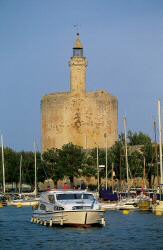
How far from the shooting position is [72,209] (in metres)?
36.8

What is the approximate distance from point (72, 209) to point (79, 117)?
45.6m

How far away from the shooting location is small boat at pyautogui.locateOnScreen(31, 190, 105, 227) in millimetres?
36688

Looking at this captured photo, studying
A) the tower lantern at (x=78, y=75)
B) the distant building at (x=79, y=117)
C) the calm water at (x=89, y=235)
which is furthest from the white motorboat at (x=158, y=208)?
the tower lantern at (x=78, y=75)

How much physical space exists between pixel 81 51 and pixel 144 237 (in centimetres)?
5306

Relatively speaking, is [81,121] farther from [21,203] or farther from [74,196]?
[74,196]

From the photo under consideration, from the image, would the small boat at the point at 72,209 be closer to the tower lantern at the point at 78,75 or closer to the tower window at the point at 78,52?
the tower lantern at the point at 78,75

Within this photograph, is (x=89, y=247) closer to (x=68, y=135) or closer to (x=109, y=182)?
(x=109, y=182)

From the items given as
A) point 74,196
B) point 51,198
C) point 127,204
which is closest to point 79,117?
point 127,204

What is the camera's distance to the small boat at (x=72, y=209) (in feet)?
120

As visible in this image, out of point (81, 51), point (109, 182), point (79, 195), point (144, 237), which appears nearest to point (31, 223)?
point (79, 195)

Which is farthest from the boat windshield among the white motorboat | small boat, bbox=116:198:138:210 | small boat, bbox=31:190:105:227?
small boat, bbox=116:198:138:210

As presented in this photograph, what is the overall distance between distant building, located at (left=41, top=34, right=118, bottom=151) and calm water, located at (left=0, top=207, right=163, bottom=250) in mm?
37122

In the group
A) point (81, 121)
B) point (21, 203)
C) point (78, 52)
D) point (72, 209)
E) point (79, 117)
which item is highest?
point (78, 52)

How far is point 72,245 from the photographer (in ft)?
103
